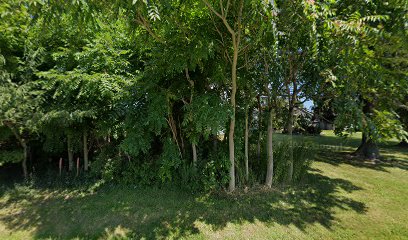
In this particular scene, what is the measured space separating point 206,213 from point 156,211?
947 millimetres

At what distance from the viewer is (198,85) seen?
15.5 feet

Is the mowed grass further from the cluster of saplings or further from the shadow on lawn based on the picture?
the cluster of saplings

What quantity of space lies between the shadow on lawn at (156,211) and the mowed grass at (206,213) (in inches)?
0.6

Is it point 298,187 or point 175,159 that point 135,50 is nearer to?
point 175,159

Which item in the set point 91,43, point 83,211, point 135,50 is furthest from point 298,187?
point 91,43

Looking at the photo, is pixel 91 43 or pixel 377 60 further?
pixel 91 43

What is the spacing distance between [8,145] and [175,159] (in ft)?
15.4

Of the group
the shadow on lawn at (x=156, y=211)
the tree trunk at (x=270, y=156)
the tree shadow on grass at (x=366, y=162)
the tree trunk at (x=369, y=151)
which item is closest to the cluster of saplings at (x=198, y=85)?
the tree trunk at (x=270, y=156)

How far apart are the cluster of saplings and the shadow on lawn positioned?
0.46m

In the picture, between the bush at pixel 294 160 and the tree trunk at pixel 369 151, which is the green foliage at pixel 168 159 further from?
the tree trunk at pixel 369 151

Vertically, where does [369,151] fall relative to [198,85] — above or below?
below

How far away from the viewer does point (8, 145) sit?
5742 mm

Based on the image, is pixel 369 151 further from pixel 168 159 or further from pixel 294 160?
pixel 168 159

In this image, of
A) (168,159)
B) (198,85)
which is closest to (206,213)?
(168,159)
